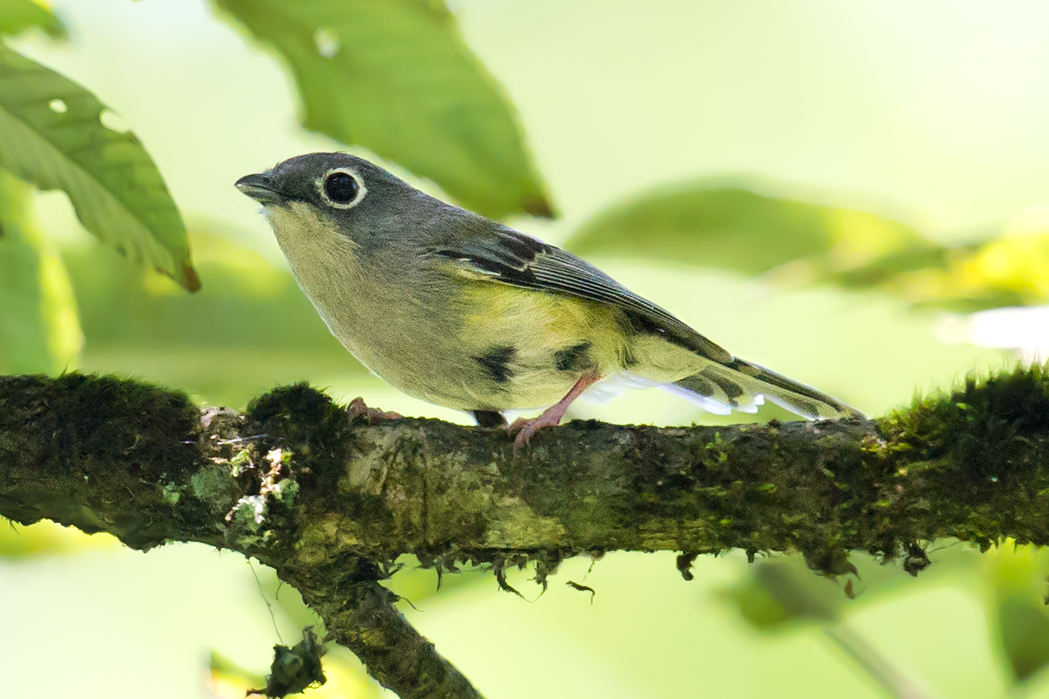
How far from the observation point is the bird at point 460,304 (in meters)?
3.65

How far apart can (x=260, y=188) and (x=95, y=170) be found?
90cm

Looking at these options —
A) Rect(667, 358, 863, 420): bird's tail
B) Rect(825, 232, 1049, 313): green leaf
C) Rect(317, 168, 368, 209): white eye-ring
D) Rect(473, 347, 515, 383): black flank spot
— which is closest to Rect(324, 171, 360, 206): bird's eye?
Rect(317, 168, 368, 209): white eye-ring

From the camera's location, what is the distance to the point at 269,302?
414 cm

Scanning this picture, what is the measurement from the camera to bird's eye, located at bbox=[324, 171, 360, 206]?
397 centimetres

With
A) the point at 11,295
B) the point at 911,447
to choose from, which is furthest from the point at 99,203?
the point at 911,447

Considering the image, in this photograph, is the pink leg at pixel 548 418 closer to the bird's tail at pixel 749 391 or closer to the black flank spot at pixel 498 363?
the black flank spot at pixel 498 363

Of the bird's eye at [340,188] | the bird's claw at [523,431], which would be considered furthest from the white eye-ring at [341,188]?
the bird's claw at [523,431]

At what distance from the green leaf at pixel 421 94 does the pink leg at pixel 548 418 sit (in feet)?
2.37

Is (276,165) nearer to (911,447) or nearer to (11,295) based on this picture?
(11,295)

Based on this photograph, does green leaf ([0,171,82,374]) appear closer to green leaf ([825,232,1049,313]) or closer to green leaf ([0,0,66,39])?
green leaf ([0,0,66,39])

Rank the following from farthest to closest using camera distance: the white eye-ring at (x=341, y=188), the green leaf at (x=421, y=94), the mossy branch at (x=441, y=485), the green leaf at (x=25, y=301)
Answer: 1. the white eye-ring at (x=341, y=188)
2. the green leaf at (x=25, y=301)
3. the green leaf at (x=421, y=94)
4. the mossy branch at (x=441, y=485)

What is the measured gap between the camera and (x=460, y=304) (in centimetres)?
365

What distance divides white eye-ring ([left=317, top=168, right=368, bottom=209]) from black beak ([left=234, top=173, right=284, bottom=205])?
194mm

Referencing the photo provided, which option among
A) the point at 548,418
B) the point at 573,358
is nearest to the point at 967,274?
the point at 573,358
